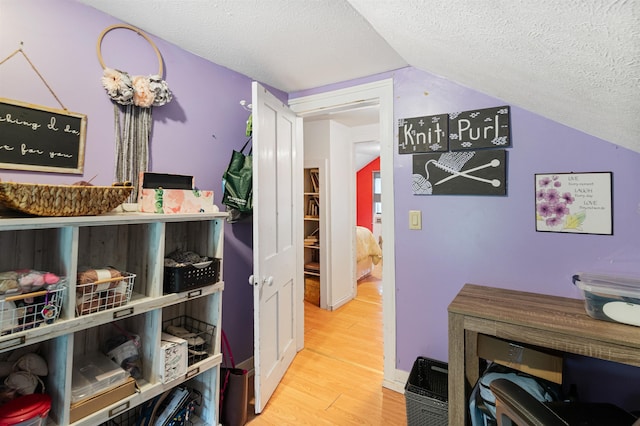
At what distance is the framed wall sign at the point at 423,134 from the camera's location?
1.88 meters

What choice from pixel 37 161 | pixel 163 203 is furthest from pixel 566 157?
pixel 37 161

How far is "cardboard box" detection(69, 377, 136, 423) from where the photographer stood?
1.07 metres

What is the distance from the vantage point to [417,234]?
6.57 ft

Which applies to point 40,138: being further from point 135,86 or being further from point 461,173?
point 461,173

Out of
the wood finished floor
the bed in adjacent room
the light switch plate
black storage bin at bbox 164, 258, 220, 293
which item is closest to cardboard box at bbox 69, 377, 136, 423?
black storage bin at bbox 164, 258, 220, 293

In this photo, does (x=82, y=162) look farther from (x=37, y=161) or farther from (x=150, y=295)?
(x=150, y=295)

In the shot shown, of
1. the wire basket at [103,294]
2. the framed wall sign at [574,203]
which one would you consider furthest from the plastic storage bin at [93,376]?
the framed wall sign at [574,203]

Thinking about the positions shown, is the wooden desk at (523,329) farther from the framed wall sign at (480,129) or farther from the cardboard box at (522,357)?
the framed wall sign at (480,129)

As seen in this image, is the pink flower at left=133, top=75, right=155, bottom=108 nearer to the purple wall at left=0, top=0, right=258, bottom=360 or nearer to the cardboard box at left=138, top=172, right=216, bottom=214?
the purple wall at left=0, top=0, right=258, bottom=360

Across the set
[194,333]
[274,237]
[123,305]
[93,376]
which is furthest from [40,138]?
[274,237]

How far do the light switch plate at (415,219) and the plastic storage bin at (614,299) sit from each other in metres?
0.84

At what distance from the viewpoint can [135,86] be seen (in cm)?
150

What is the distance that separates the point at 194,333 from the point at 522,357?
1629 millimetres

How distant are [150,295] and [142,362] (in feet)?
1.07
